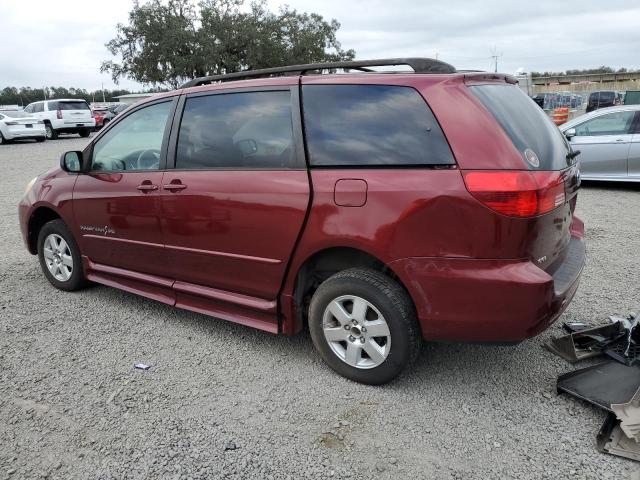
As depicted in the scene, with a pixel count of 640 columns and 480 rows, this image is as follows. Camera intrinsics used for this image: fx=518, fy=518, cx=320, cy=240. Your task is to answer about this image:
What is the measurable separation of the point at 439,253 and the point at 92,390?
2212 mm

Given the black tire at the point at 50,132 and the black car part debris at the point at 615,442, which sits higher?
the black tire at the point at 50,132

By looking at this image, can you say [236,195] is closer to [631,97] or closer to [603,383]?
[603,383]

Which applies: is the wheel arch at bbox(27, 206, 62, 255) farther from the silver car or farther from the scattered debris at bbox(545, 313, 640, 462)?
the silver car

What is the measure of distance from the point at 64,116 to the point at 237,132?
24121mm

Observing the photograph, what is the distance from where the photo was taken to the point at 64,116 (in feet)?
79.2

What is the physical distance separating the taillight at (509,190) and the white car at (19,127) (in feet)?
79.4

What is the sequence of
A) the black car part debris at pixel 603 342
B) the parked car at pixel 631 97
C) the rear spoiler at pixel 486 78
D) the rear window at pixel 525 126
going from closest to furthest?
the rear window at pixel 525 126
the rear spoiler at pixel 486 78
the black car part debris at pixel 603 342
the parked car at pixel 631 97

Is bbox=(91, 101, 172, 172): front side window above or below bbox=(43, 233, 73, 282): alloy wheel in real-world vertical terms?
above

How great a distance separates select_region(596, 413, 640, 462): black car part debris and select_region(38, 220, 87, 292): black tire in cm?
416

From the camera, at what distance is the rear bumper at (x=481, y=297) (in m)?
2.59

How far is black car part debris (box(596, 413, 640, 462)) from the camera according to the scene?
2.42 m

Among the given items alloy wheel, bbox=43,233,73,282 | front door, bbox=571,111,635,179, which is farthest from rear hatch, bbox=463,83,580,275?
front door, bbox=571,111,635,179

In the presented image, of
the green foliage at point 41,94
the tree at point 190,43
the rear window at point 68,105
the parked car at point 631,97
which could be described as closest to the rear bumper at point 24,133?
the rear window at point 68,105

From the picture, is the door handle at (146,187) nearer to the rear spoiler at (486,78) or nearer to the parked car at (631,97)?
the rear spoiler at (486,78)
